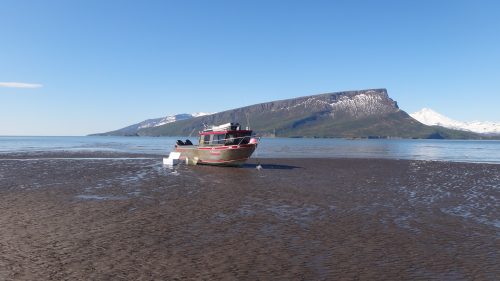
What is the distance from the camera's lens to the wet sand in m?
13.4

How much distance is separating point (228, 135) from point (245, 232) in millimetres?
36045

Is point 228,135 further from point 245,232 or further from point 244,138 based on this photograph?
point 245,232

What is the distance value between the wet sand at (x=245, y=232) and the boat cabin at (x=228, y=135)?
65.6ft

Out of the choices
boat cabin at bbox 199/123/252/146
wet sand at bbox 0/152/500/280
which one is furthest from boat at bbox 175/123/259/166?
wet sand at bbox 0/152/500/280

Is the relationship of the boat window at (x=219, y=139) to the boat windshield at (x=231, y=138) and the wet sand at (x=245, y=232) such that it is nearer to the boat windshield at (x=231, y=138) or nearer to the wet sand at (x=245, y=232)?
the boat windshield at (x=231, y=138)

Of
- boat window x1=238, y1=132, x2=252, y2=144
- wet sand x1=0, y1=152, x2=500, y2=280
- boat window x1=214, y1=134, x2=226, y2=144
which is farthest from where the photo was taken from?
boat window x1=214, y1=134, x2=226, y2=144

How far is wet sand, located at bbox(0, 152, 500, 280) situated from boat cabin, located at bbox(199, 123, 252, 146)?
65.6 feet

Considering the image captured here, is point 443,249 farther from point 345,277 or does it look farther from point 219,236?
point 219,236

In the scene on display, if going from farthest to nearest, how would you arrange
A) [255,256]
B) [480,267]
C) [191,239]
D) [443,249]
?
1. [191,239]
2. [443,249]
3. [255,256]
4. [480,267]

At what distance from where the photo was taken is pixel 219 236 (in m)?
17.8

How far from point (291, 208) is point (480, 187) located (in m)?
21.1

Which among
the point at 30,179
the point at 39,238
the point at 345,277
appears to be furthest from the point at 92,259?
the point at 30,179

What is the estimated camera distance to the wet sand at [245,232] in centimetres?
1337

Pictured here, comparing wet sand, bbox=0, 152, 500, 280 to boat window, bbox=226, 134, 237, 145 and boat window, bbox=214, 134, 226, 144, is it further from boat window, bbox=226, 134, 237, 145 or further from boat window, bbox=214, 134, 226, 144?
boat window, bbox=214, 134, 226, 144
